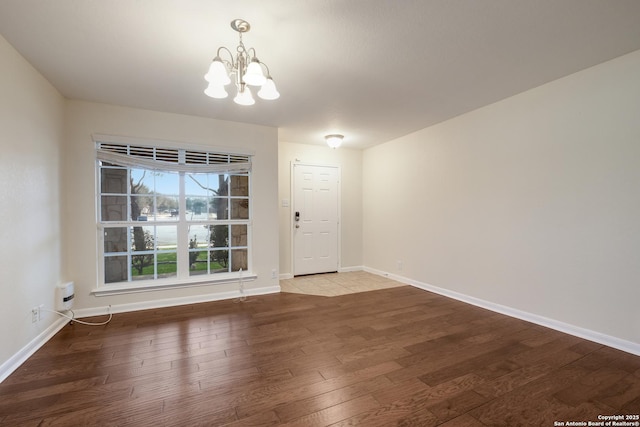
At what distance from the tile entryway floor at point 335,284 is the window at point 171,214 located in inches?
35.8

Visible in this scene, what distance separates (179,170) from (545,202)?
421cm

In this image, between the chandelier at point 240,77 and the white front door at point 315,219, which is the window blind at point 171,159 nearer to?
the white front door at point 315,219

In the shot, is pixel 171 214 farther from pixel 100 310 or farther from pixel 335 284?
pixel 335 284

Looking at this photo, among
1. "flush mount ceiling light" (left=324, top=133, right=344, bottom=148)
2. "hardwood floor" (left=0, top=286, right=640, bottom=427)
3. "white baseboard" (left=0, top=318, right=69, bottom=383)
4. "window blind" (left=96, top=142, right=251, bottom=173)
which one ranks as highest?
"flush mount ceiling light" (left=324, top=133, right=344, bottom=148)

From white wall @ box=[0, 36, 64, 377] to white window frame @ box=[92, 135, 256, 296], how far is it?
0.42 meters

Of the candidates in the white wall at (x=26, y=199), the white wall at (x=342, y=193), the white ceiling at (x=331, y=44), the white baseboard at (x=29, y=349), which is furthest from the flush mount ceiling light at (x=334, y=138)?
the white baseboard at (x=29, y=349)

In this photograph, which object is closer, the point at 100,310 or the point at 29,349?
the point at 29,349

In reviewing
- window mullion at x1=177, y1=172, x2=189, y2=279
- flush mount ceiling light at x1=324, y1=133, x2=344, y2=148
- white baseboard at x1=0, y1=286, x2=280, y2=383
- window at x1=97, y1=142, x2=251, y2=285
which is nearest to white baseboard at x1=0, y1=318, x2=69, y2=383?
white baseboard at x1=0, y1=286, x2=280, y2=383

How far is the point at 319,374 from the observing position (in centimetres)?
200

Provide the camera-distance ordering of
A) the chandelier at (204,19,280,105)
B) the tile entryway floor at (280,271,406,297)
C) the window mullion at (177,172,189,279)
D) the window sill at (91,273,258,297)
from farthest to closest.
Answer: the tile entryway floor at (280,271,406,297) < the window mullion at (177,172,189,279) < the window sill at (91,273,258,297) < the chandelier at (204,19,280,105)

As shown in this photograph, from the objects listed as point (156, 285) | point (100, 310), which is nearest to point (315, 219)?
point (156, 285)

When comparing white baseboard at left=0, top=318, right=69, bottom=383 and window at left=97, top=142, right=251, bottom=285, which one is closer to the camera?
white baseboard at left=0, top=318, right=69, bottom=383

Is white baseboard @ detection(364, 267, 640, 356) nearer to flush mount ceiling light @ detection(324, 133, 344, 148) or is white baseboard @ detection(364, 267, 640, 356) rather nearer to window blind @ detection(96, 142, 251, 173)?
flush mount ceiling light @ detection(324, 133, 344, 148)

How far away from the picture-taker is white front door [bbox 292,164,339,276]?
5039 mm
